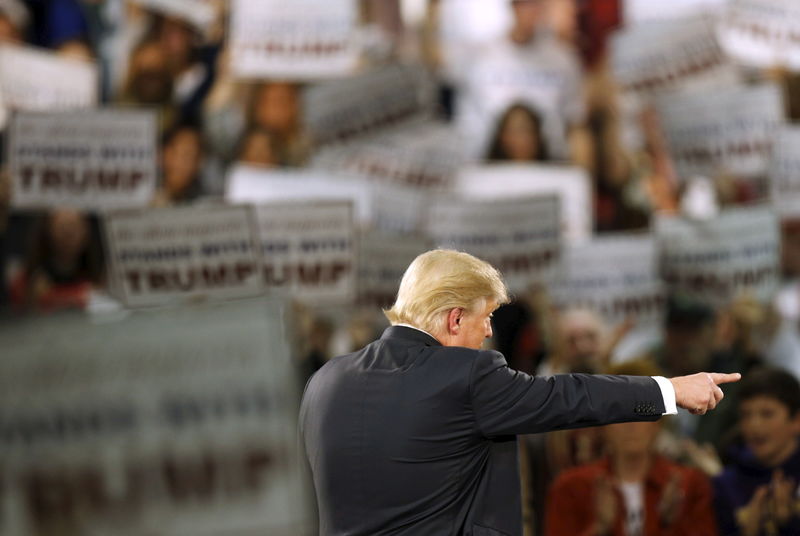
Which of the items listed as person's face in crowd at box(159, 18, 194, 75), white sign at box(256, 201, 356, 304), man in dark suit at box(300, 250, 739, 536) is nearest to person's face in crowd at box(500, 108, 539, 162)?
person's face in crowd at box(159, 18, 194, 75)

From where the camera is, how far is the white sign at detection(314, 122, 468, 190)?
5336 mm

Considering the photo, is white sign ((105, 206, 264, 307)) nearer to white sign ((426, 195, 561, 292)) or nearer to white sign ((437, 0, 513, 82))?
white sign ((426, 195, 561, 292))

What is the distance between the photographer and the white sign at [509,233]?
5.05 meters

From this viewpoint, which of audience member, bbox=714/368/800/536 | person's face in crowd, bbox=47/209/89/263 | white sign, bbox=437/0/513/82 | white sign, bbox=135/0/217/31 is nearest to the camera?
audience member, bbox=714/368/800/536

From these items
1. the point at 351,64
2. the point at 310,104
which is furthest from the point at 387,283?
the point at 351,64

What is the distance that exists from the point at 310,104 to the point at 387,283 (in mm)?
910

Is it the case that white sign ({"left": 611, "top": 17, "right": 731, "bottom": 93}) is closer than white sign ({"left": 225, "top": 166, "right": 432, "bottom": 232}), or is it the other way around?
white sign ({"left": 225, "top": 166, "right": 432, "bottom": 232})

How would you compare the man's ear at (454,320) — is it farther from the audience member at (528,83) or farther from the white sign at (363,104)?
the audience member at (528,83)

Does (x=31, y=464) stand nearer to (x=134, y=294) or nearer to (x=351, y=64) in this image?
(x=134, y=294)

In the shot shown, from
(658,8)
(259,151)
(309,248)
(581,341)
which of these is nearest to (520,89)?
(658,8)

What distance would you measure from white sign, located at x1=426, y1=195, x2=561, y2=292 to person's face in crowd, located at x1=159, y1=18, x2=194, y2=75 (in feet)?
7.00

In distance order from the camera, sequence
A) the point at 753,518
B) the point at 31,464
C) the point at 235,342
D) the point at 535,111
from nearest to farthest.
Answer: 1. the point at 31,464
2. the point at 235,342
3. the point at 753,518
4. the point at 535,111

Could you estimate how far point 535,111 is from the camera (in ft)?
20.5

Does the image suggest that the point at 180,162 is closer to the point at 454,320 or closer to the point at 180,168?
the point at 180,168
